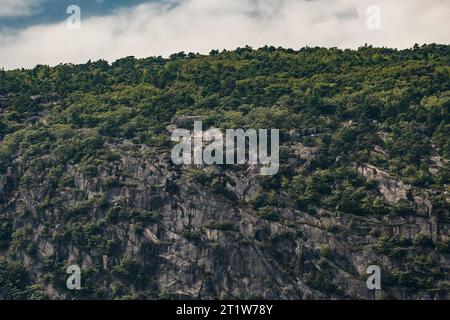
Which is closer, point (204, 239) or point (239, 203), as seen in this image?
point (204, 239)

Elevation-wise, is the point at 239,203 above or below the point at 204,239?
above

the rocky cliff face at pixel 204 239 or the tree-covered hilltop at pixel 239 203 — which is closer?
the rocky cliff face at pixel 204 239

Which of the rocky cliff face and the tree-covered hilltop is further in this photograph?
the tree-covered hilltop

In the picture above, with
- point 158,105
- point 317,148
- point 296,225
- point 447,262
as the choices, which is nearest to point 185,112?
point 158,105

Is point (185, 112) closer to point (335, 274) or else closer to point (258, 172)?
point (258, 172)
